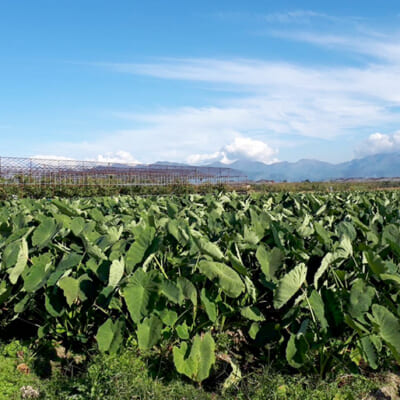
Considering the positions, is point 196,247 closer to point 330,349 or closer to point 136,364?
point 136,364

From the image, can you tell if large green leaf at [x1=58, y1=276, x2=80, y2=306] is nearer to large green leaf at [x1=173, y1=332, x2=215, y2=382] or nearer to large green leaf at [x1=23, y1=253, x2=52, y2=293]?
large green leaf at [x1=23, y1=253, x2=52, y2=293]

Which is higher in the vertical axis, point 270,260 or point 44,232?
point 44,232

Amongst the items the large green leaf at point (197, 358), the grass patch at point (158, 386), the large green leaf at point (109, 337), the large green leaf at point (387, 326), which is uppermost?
the large green leaf at point (387, 326)

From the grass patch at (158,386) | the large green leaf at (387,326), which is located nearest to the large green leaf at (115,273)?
the grass patch at (158,386)

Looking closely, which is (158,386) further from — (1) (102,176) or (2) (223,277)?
(1) (102,176)

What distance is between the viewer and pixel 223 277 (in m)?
2.43

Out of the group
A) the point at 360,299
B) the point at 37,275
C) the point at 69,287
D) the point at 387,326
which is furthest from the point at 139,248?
the point at 387,326

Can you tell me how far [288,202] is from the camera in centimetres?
643

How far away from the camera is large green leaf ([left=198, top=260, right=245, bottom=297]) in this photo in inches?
95.1

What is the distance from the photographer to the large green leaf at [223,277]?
2416mm

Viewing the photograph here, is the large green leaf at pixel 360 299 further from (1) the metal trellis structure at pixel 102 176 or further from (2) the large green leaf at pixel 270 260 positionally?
(1) the metal trellis structure at pixel 102 176

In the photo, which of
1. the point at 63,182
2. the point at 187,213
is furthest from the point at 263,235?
the point at 63,182

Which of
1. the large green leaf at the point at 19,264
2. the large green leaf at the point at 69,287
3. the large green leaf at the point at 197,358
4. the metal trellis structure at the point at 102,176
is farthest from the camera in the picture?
the metal trellis structure at the point at 102,176

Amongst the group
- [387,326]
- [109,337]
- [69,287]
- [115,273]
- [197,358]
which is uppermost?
[115,273]
